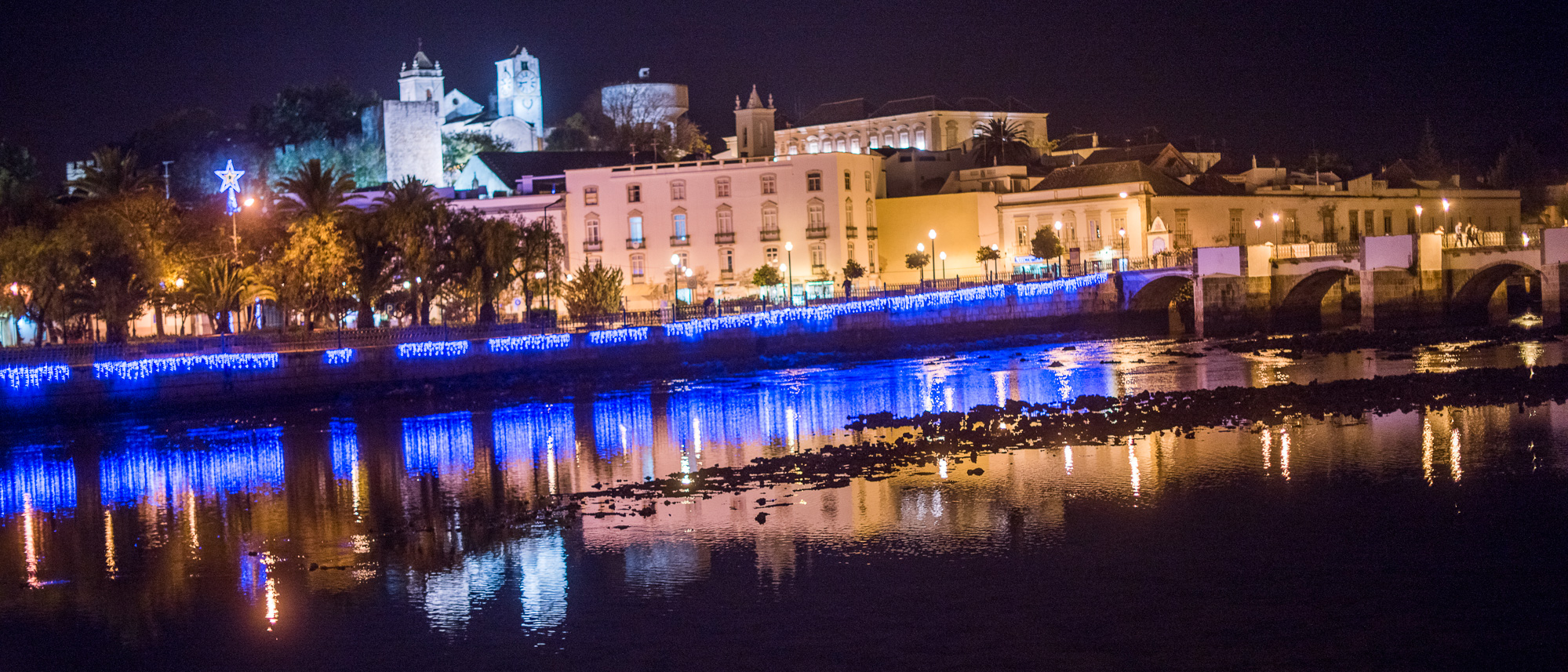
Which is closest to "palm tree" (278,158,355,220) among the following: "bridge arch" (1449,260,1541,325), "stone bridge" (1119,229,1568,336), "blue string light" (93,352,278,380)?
"blue string light" (93,352,278,380)

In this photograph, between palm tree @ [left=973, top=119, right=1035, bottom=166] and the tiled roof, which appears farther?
palm tree @ [left=973, top=119, right=1035, bottom=166]

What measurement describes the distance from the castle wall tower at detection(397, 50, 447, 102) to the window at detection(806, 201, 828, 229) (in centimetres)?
5939

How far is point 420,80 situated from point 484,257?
2737 inches

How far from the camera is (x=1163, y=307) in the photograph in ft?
201

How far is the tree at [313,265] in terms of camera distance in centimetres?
4575

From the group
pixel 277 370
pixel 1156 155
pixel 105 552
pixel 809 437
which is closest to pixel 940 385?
pixel 809 437

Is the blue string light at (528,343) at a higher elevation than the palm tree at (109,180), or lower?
lower

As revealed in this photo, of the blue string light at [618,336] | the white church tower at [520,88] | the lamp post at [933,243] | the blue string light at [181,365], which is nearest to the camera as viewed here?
the blue string light at [181,365]

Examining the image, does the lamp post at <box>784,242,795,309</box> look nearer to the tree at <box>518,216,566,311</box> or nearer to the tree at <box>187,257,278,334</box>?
the tree at <box>518,216,566,311</box>

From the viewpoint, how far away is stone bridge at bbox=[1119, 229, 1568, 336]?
51.8 m

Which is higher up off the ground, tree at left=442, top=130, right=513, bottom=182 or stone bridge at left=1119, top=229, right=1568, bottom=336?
tree at left=442, top=130, right=513, bottom=182

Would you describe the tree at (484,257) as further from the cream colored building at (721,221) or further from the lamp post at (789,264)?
the lamp post at (789,264)

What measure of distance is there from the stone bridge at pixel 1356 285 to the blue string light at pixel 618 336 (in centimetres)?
2285

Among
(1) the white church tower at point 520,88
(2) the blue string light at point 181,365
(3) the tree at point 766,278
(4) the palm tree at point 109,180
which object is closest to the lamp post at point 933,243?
(3) the tree at point 766,278
